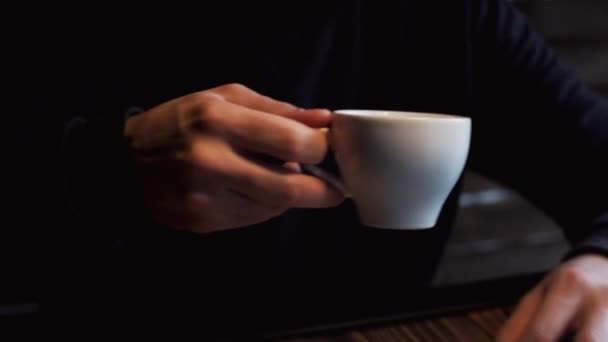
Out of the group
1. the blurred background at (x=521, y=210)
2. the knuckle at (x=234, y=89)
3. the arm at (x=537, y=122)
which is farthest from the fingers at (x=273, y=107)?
the blurred background at (x=521, y=210)

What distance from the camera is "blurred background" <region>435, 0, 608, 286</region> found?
5.19 ft

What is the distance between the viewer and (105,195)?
590mm

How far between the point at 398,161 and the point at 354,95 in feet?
1.66

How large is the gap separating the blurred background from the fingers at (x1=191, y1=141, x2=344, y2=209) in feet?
3.84

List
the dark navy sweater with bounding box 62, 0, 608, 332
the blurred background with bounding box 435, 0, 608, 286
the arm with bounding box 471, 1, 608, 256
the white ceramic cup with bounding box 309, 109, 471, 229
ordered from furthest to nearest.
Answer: the blurred background with bounding box 435, 0, 608, 286, the arm with bounding box 471, 1, 608, 256, the dark navy sweater with bounding box 62, 0, 608, 332, the white ceramic cup with bounding box 309, 109, 471, 229

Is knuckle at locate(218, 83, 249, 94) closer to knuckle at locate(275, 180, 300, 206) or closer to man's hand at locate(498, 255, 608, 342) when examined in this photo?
knuckle at locate(275, 180, 300, 206)

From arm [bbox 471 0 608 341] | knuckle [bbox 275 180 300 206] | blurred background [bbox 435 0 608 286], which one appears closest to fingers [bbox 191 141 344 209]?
knuckle [bbox 275 180 300 206]

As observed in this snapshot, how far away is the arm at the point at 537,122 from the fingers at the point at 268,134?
63cm

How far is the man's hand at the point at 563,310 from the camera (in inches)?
21.3

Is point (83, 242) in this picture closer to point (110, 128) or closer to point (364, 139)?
point (110, 128)

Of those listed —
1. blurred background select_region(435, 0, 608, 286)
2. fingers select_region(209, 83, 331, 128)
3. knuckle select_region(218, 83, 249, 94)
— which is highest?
knuckle select_region(218, 83, 249, 94)

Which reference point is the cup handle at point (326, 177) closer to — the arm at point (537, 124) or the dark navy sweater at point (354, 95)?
the dark navy sweater at point (354, 95)

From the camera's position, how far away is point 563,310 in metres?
0.56

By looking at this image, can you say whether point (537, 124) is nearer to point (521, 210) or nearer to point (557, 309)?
point (557, 309)
